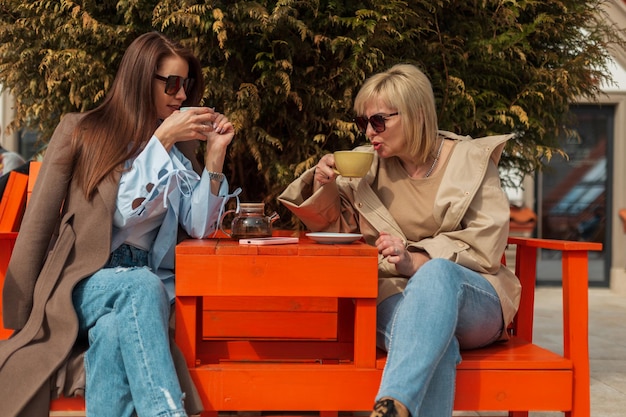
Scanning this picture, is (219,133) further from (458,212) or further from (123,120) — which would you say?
(458,212)

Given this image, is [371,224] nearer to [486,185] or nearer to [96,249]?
[486,185]

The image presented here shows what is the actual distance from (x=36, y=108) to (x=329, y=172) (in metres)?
2.00

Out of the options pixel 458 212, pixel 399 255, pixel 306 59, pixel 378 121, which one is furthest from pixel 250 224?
pixel 306 59

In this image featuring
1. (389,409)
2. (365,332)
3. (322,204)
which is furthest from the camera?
(322,204)

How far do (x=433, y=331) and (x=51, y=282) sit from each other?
125 centimetres

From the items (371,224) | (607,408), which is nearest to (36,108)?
(371,224)

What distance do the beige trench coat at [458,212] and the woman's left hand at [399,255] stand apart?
6 cm

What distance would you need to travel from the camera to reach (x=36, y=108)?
4203mm

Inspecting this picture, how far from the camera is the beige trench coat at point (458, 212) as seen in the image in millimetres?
2826

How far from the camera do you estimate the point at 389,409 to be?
2.29 m

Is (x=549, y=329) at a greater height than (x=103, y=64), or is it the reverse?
(x=103, y=64)

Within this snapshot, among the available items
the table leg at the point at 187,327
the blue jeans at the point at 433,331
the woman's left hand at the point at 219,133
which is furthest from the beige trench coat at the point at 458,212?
the table leg at the point at 187,327

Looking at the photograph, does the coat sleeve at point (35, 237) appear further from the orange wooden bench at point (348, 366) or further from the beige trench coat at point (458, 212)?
→ the beige trench coat at point (458, 212)

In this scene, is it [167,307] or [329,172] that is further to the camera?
[329,172]
